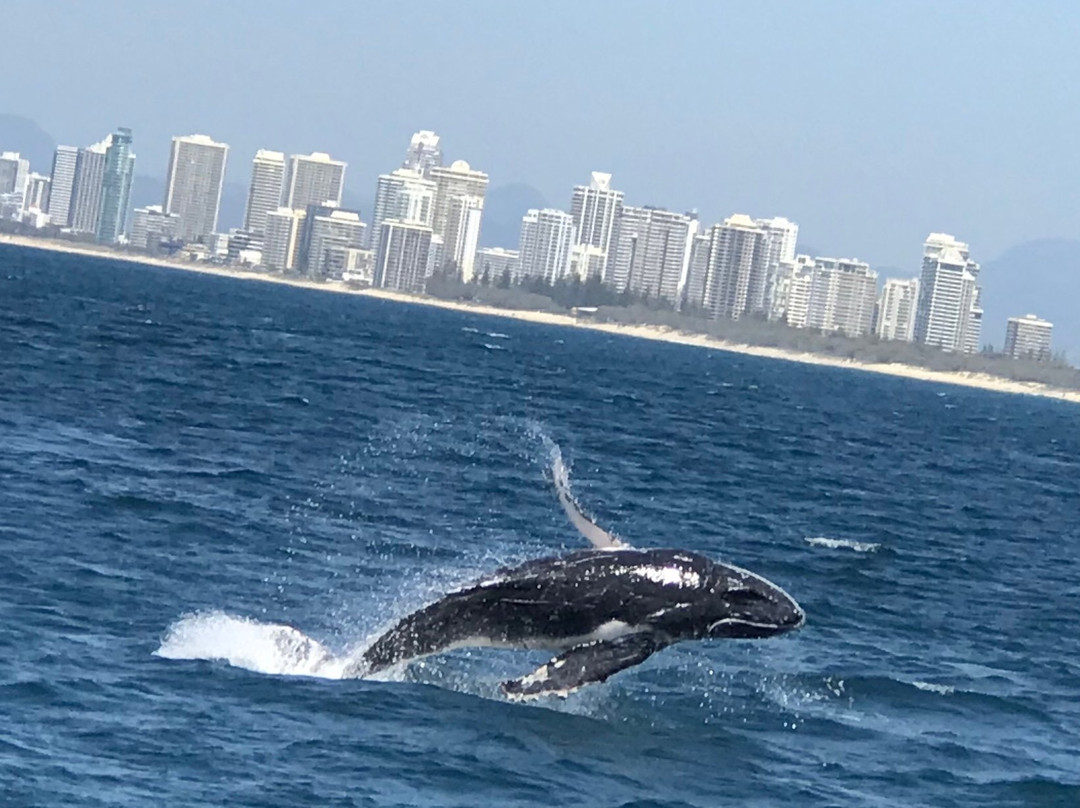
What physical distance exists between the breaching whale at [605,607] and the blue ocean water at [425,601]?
1.02 m

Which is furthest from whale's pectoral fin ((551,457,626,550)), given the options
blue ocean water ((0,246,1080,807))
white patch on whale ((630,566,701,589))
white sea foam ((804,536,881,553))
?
white sea foam ((804,536,881,553))

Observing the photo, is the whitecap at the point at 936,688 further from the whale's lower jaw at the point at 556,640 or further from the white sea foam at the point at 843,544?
the white sea foam at the point at 843,544

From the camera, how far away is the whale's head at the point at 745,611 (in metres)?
19.2

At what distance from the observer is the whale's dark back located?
1928cm

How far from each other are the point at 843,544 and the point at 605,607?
2262 centimetres

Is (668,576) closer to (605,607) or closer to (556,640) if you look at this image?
(605,607)

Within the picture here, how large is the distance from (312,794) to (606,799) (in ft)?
9.21

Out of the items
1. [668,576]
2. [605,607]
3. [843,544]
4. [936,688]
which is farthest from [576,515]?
[843,544]

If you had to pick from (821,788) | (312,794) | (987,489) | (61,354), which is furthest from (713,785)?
(987,489)

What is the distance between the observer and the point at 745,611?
1925 cm

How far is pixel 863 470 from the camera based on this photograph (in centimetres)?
6962

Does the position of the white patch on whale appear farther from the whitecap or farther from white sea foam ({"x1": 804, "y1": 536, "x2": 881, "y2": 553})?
white sea foam ({"x1": 804, "y1": 536, "x2": 881, "y2": 553})

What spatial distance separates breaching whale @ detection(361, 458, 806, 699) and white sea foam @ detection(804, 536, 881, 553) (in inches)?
844

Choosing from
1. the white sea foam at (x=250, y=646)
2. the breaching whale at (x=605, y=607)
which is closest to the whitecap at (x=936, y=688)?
the breaching whale at (x=605, y=607)
